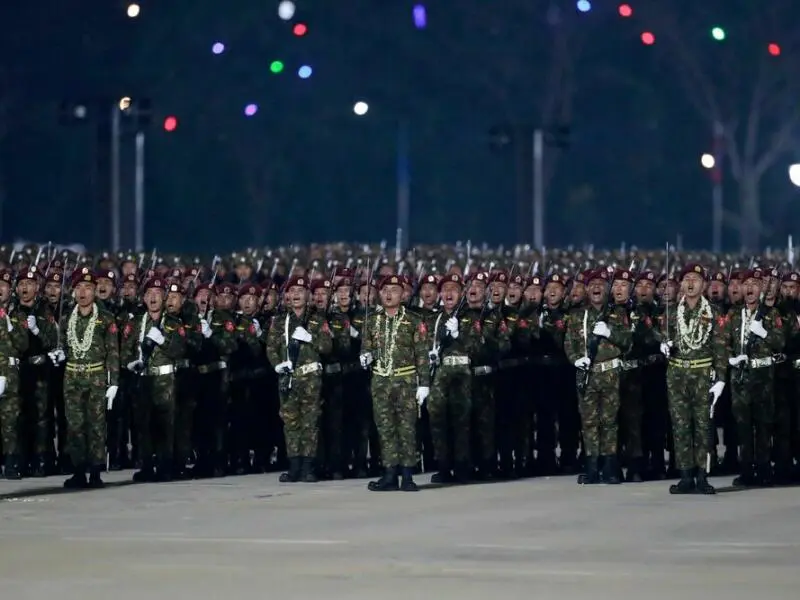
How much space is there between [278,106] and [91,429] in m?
67.3

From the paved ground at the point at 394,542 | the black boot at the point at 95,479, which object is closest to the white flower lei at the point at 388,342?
the paved ground at the point at 394,542

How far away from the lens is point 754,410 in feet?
68.9

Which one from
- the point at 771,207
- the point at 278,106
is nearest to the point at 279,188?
the point at 278,106

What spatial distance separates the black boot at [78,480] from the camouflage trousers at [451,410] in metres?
2.83

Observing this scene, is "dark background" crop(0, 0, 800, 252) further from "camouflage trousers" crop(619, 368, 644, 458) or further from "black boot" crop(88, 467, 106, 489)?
"black boot" crop(88, 467, 106, 489)

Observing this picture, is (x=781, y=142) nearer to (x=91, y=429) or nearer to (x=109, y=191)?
(x=109, y=191)

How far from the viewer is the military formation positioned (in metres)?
20.2

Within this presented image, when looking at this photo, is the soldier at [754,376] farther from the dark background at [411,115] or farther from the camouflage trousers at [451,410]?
the dark background at [411,115]

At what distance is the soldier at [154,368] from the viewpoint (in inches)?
835

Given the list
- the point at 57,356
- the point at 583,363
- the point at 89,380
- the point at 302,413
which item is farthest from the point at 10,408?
the point at 583,363

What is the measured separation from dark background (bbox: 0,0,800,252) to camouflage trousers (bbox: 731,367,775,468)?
6209cm

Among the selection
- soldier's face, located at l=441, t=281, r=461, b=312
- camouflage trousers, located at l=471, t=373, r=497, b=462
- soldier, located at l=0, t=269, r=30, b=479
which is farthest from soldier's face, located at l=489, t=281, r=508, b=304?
soldier, located at l=0, t=269, r=30, b=479

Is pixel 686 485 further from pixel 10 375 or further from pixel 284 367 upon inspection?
pixel 10 375

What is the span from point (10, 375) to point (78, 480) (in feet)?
3.36
